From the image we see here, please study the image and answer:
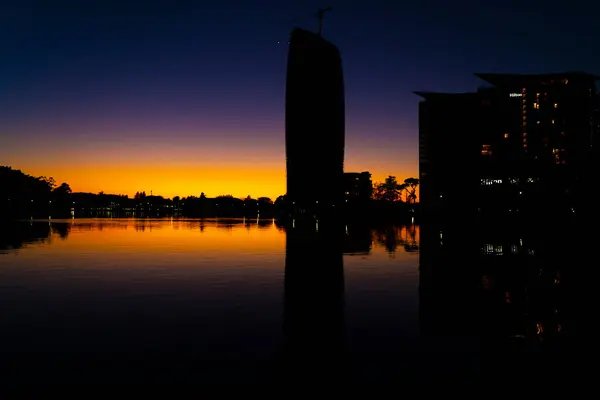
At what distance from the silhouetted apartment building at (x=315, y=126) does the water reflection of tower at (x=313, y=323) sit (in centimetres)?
10616

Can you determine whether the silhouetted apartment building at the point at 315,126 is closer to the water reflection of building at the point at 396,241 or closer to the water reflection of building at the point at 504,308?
the water reflection of building at the point at 396,241

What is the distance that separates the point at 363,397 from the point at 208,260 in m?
23.0

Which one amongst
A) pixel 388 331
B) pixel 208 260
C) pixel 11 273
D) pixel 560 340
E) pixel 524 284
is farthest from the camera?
pixel 208 260

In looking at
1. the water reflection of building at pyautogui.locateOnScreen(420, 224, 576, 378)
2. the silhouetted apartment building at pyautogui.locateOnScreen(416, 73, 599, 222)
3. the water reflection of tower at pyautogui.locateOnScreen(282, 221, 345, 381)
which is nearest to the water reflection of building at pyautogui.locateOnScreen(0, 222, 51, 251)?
the water reflection of tower at pyautogui.locateOnScreen(282, 221, 345, 381)

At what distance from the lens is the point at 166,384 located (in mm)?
8750

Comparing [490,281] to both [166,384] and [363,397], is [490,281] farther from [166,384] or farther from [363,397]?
[166,384]

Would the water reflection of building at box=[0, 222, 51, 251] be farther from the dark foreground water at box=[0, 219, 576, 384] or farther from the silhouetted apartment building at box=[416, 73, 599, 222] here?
the silhouetted apartment building at box=[416, 73, 599, 222]

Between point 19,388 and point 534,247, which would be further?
point 534,247

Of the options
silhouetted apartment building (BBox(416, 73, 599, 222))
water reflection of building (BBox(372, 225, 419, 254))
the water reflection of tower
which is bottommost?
the water reflection of tower

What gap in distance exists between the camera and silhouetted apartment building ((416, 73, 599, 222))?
112m

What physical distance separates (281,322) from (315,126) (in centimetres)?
12242

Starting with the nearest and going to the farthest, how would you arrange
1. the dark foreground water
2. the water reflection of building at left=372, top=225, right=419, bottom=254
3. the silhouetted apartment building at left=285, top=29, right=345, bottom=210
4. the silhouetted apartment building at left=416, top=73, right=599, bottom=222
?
1. the dark foreground water
2. the water reflection of building at left=372, top=225, right=419, bottom=254
3. the silhouetted apartment building at left=416, top=73, right=599, bottom=222
4. the silhouetted apartment building at left=285, top=29, right=345, bottom=210

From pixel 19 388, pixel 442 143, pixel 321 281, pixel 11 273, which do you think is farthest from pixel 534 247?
pixel 442 143

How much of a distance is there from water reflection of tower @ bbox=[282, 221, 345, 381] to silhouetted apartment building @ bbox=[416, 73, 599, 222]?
252ft
